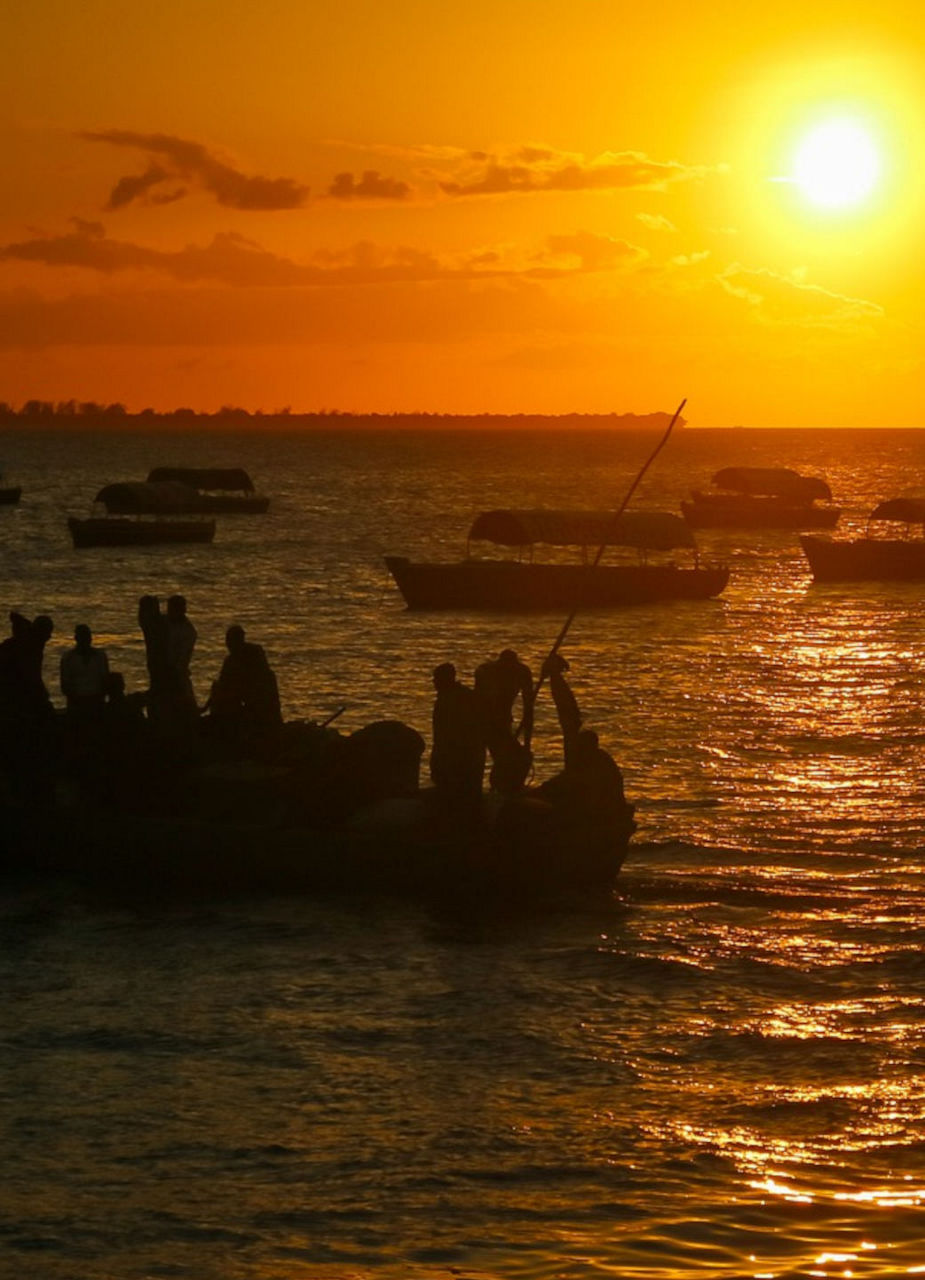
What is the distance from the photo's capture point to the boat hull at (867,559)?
76.6 m

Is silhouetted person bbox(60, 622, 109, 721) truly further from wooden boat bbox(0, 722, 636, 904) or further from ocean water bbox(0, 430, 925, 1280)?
ocean water bbox(0, 430, 925, 1280)

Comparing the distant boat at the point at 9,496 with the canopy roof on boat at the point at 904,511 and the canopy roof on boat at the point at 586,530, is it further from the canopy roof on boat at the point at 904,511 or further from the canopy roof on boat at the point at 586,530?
the canopy roof on boat at the point at 586,530

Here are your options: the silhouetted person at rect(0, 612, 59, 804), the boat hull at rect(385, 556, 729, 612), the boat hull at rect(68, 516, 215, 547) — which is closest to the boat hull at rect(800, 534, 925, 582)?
the boat hull at rect(385, 556, 729, 612)

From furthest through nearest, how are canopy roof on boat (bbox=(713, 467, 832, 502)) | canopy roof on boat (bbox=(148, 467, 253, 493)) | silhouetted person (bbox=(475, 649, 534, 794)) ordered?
canopy roof on boat (bbox=(713, 467, 832, 502))
canopy roof on boat (bbox=(148, 467, 253, 493))
silhouetted person (bbox=(475, 649, 534, 794))

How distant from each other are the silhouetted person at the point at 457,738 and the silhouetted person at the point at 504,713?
0.59 feet

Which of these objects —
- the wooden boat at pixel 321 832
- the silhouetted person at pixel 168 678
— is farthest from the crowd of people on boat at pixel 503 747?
the silhouetted person at pixel 168 678

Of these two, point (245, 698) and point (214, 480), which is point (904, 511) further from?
point (245, 698)

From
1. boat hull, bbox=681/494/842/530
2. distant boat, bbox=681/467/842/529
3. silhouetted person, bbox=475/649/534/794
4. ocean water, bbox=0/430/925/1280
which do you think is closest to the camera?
ocean water, bbox=0/430/925/1280

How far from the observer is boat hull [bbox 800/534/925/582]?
76.6 meters

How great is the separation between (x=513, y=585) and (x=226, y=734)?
133 feet

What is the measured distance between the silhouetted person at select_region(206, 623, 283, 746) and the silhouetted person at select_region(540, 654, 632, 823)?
282 cm

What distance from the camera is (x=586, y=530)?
61.5 m

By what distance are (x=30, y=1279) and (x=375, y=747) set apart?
30.4 feet

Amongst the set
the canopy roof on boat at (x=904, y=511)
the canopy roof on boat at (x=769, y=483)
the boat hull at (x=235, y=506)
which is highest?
the canopy roof on boat at (x=769, y=483)
